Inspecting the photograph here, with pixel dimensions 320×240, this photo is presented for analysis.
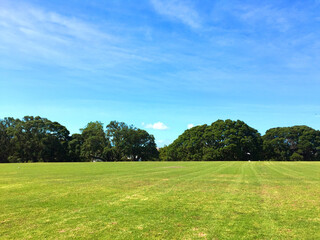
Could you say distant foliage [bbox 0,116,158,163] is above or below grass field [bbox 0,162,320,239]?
above

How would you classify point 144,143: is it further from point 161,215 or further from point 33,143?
point 161,215

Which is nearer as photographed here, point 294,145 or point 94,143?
point 294,145

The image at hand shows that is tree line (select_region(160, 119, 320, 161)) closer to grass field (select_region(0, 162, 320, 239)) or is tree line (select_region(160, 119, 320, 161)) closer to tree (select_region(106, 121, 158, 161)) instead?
tree (select_region(106, 121, 158, 161))

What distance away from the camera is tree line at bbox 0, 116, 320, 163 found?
69.2m

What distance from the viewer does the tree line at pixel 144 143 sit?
69188 millimetres

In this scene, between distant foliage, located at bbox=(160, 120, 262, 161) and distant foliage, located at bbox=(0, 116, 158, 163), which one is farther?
distant foliage, located at bbox=(0, 116, 158, 163)

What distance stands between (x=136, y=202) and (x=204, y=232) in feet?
12.6

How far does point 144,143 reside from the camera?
257ft

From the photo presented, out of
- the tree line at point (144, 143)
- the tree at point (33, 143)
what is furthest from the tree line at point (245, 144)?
the tree at point (33, 143)

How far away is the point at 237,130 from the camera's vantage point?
234 ft

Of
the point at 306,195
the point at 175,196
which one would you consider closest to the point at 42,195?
the point at 175,196

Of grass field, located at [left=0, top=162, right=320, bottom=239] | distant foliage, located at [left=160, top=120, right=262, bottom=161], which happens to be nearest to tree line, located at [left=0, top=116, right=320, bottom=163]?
distant foliage, located at [left=160, top=120, right=262, bottom=161]

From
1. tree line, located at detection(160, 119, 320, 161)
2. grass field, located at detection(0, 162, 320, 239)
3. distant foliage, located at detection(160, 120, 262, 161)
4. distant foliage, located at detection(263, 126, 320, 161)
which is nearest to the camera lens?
grass field, located at detection(0, 162, 320, 239)

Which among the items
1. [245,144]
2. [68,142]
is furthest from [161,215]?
[68,142]
